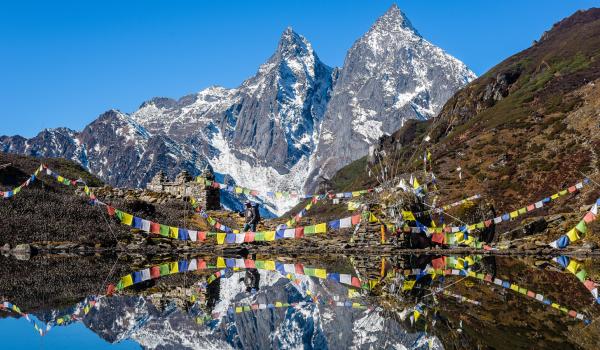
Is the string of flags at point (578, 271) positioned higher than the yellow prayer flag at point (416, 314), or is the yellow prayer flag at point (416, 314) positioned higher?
the string of flags at point (578, 271)

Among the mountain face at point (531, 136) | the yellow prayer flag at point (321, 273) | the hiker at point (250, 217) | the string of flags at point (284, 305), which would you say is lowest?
the string of flags at point (284, 305)

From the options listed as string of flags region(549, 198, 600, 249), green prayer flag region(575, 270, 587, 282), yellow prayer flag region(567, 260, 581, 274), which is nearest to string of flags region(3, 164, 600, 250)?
string of flags region(549, 198, 600, 249)

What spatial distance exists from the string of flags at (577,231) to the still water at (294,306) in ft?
17.2

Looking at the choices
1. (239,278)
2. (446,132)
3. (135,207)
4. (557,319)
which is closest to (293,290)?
(239,278)

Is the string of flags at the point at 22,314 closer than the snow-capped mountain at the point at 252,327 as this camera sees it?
No

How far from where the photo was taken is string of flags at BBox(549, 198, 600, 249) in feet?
93.6

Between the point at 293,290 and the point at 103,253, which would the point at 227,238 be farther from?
the point at 293,290

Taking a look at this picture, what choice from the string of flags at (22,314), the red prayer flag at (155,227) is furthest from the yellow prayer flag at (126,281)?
the red prayer flag at (155,227)

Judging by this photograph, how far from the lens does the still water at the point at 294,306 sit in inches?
416

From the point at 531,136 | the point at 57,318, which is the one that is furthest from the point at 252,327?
the point at 531,136

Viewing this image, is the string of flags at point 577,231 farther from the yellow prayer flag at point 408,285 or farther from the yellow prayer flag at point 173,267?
the yellow prayer flag at point 173,267

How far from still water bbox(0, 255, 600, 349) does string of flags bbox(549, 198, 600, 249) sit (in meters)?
5.25

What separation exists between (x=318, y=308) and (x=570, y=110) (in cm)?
9274

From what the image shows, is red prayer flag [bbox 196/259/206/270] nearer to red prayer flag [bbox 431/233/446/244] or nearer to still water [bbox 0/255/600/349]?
still water [bbox 0/255/600/349]
